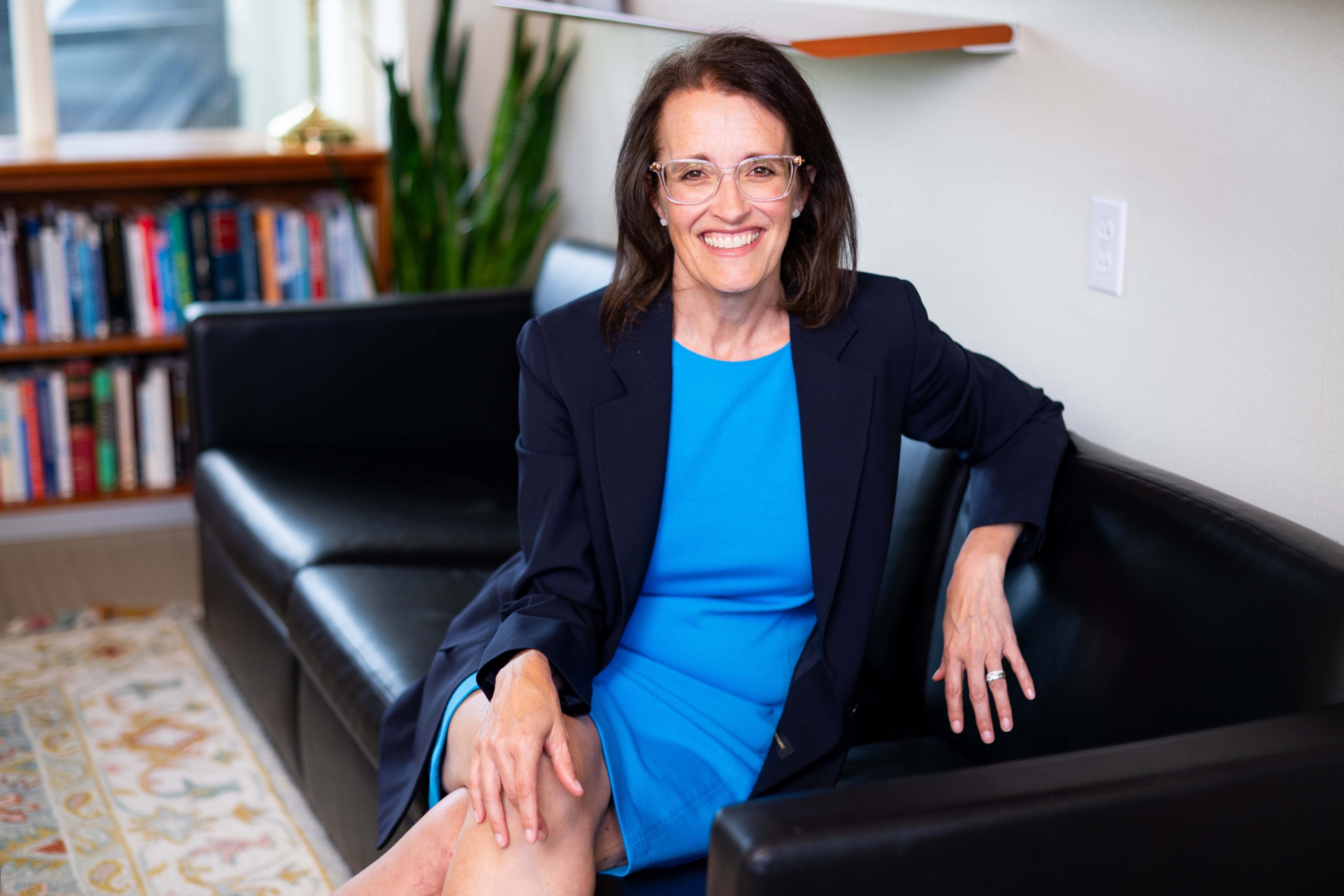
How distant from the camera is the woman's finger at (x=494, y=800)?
49.8 inches

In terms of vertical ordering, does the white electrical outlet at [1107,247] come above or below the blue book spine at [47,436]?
above

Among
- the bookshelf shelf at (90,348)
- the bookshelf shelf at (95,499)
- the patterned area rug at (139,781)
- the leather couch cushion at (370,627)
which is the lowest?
the patterned area rug at (139,781)

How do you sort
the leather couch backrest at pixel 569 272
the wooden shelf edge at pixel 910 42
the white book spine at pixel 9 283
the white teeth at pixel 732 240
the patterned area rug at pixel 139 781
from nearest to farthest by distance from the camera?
1. the white teeth at pixel 732 240
2. the wooden shelf edge at pixel 910 42
3. the patterned area rug at pixel 139 781
4. the leather couch backrest at pixel 569 272
5. the white book spine at pixel 9 283

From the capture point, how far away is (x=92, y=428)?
3.51 m

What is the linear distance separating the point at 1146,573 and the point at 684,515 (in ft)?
1.68

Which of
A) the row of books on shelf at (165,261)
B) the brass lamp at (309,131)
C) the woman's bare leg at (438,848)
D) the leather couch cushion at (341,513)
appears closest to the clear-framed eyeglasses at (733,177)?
the woman's bare leg at (438,848)

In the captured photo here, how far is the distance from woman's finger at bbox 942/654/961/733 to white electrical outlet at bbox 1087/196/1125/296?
2.05 feet

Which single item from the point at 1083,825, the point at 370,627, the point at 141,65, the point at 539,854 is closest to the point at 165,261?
the point at 141,65

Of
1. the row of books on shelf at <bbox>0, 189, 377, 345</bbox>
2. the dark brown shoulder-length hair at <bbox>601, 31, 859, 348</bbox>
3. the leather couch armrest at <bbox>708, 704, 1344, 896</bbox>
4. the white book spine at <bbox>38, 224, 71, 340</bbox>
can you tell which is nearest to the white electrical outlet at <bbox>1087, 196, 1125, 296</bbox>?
the dark brown shoulder-length hair at <bbox>601, 31, 859, 348</bbox>

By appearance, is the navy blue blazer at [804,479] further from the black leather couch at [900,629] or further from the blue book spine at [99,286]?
the blue book spine at [99,286]

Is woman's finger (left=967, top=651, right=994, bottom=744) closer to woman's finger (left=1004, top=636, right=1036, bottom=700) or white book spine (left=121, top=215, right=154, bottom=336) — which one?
woman's finger (left=1004, top=636, right=1036, bottom=700)

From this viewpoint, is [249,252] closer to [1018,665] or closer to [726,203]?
[726,203]

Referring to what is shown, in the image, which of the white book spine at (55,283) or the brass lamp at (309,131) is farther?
the brass lamp at (309,131)

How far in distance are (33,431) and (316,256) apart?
86cm
